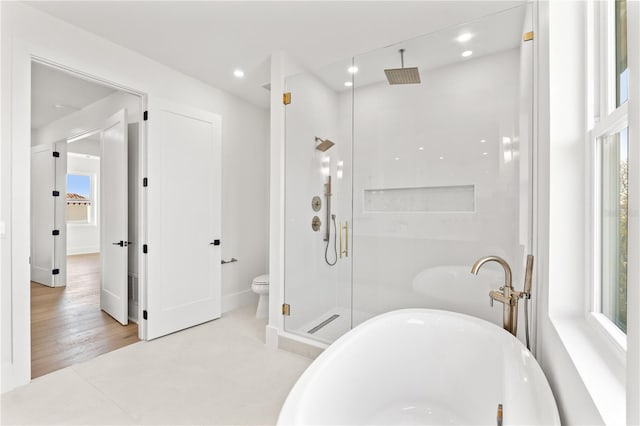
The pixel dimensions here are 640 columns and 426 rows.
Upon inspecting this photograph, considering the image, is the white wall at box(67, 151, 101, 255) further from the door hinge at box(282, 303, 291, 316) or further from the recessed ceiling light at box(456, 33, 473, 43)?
the recessed ceiling light at box(456, 33, 473, 43)

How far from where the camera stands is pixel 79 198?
25.9 feet

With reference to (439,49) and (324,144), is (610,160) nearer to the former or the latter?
(439,49)

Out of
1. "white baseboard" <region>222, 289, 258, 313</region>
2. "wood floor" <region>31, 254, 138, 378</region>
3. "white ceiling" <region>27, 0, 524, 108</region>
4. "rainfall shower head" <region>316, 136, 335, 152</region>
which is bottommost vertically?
"wood floor" <region>31, 254, 138, 378</region>

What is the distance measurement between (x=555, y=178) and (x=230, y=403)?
2.07 meters

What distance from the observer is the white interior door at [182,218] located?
279 cm

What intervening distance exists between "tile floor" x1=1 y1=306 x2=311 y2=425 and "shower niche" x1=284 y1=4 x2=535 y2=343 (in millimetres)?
513

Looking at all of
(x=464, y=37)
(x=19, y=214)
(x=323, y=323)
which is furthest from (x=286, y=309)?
(x=464, y=37)

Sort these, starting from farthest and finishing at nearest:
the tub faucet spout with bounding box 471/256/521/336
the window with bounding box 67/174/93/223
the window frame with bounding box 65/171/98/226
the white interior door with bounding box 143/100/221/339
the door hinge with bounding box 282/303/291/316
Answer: the window frame with bounding box 65/171/98/226 < the window with bounding box 67/174/93/223 < the white interior door with bounding box 143/100/221/339 < the door hinge with bounding box 282/303/291/316 < the tub faucet spout with bounding box 471/256/521/336

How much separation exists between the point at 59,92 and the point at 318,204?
132 inches

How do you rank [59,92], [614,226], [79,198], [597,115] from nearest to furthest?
[614,226] < [597,115] < [59,92] < [79,198]

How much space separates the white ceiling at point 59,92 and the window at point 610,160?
3959mm

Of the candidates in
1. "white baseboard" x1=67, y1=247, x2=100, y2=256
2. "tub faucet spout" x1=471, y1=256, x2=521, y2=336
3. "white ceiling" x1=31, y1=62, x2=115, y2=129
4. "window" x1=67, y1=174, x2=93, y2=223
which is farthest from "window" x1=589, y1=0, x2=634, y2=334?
"window" x1=67, y1=174, x2=93, y2=223

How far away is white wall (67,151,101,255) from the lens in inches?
299

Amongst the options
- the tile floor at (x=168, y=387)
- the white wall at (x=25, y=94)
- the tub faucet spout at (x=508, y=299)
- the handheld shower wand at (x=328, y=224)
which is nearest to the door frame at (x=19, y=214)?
the white wall at (x=25, y=94)
